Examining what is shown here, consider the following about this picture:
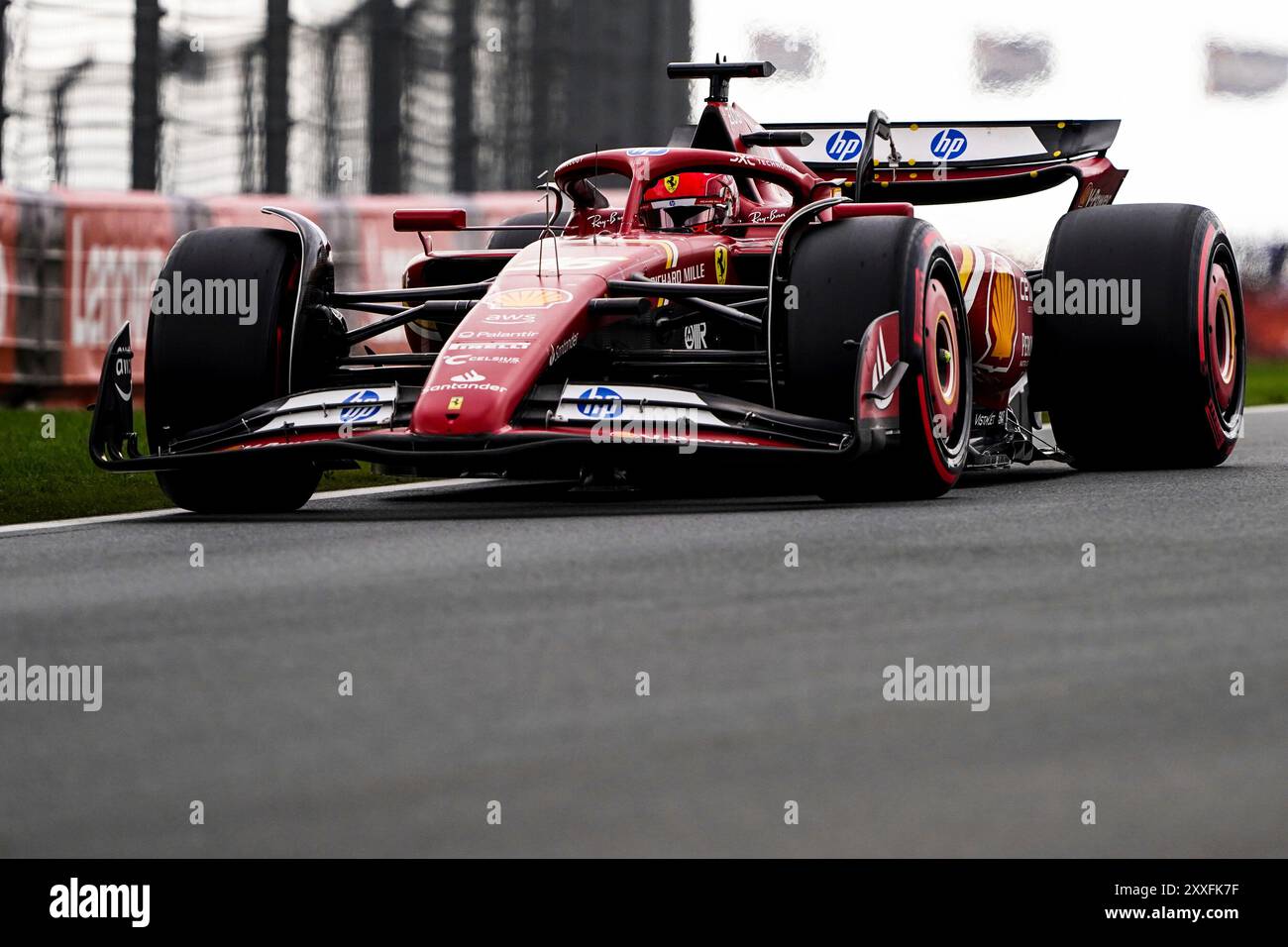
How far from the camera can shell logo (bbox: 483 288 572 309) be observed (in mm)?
7742

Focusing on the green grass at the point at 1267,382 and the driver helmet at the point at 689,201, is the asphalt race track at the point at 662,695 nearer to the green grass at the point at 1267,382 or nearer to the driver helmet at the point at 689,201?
the driver helmet at the point at 689,201

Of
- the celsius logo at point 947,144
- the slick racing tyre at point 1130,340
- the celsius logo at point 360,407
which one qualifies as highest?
the celsius logo at point 947,144

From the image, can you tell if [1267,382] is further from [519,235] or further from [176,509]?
[176,509]

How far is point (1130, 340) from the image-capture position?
9.52m

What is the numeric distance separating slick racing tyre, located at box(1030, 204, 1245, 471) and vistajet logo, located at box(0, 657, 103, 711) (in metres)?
5.89

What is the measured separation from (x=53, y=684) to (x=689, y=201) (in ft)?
17.3

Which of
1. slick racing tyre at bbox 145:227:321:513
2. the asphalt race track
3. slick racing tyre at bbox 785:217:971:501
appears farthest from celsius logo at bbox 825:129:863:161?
the asphalt race track

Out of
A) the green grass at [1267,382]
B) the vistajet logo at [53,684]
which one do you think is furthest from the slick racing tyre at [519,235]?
the green grass at [1267,382]

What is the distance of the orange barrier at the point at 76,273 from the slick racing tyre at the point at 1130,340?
8348 millimetres

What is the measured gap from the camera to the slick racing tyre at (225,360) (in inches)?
322

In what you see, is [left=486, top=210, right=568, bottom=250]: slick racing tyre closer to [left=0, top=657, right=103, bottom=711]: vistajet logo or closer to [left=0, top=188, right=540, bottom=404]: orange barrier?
[left=0, top=188, right=540, bottom=404]: orange barrier

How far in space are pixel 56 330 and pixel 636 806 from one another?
1381 cm
